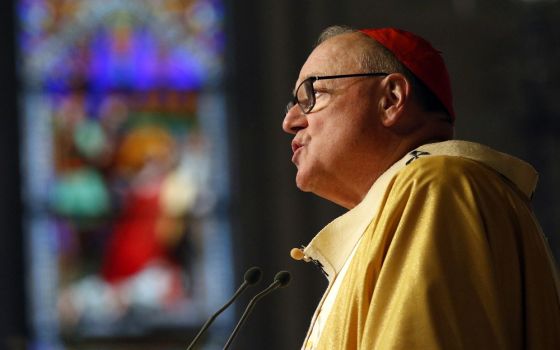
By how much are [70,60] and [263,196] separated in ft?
5.00

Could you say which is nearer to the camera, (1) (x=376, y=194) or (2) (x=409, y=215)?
(2) (x=409, y=215)

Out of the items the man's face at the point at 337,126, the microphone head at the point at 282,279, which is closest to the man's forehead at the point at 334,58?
the man's face at the point at 337,126

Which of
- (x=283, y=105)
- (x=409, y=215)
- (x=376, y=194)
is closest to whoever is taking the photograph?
(x=409, y=215)

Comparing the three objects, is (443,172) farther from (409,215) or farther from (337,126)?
(337,126)

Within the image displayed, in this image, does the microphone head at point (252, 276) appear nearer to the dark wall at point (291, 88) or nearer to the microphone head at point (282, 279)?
the microphone head at point (282, 279)

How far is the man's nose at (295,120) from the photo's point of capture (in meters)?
3.74

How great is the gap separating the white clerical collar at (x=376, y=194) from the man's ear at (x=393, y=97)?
0.13 meters

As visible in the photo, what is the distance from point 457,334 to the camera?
2.92 metres

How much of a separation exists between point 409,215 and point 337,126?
22.2 inches

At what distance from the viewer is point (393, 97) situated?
141 inches

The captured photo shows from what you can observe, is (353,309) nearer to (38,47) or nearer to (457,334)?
(457,334)

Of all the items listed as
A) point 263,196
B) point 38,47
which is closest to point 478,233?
point 263,196

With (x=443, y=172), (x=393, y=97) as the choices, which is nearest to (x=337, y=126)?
(x=393, y=97)

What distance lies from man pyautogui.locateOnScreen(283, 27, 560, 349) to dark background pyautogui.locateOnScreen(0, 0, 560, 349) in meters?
5.46
